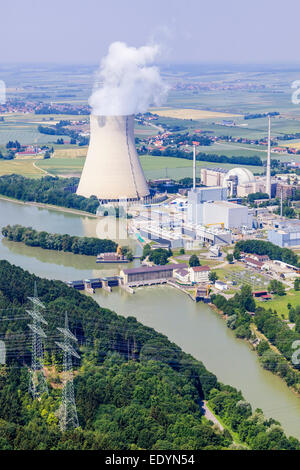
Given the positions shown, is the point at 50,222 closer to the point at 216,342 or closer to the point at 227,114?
the point at 216,342

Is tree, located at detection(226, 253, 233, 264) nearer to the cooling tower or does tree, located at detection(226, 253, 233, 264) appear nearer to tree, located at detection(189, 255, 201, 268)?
tree, located at detection(189, 255, 201, 268)

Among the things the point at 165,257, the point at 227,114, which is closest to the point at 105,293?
the point at 165,257

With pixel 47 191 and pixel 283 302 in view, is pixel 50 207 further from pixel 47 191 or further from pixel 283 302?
pixel 283 302

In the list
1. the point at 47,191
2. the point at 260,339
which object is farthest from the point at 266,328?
the point at 47,191

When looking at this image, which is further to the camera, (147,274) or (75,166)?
(75,166)

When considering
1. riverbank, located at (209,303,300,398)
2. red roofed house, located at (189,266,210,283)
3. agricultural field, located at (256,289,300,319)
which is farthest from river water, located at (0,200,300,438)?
agricultural field, located at (256,289,300,319)

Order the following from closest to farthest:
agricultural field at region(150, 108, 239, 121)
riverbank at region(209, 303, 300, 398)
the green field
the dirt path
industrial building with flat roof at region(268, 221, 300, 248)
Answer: the dirt path
riverbank at region(209, 303, 300, 398)
industrial building with flat roof at region(268, 221, 300, 248)
the green field
agricultural field at region(150, 108, 239, 121)

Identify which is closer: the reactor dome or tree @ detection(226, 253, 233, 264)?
tree @ detection(226, 253, 233, 264)
